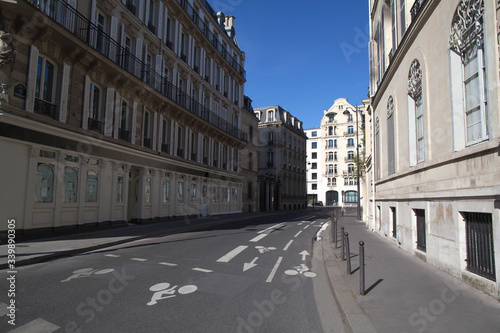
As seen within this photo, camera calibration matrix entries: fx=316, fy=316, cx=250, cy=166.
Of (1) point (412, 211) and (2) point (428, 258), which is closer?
(2) point (428, 258)

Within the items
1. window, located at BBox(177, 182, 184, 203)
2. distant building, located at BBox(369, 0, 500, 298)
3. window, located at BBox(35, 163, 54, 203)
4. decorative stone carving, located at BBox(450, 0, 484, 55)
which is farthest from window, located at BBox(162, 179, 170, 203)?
decorative stone carving, located at BBox(450, 0, 484, 55)

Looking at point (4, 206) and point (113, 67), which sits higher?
Result: point (113, 67)

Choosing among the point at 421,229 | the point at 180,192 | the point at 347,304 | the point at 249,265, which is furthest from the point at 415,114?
the point at 180,192

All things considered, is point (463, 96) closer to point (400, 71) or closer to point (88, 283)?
point (400, 71)

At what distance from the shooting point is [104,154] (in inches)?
590

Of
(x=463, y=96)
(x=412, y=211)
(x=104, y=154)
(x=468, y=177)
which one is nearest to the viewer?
(x=468, y=177)

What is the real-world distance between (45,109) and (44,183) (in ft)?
9.33

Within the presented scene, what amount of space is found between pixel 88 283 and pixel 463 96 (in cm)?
824

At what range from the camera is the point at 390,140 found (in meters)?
12.9

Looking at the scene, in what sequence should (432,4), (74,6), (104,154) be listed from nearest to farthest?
(432,4), (74,6), (104,154)

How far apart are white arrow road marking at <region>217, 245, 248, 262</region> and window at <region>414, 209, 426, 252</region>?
17.0 feet

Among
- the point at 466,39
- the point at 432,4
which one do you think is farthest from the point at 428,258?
the point at 432,4

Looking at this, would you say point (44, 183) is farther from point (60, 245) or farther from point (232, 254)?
point (232, 254)

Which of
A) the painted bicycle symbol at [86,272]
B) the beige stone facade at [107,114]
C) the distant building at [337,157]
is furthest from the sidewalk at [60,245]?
the distant building at [337,157]
